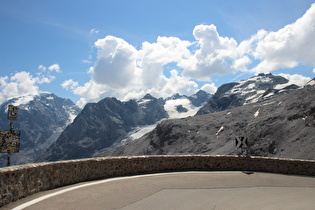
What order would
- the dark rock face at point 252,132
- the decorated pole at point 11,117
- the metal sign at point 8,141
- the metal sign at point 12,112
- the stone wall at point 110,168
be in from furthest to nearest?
the dark rock face at point 252,132 < the metal sign at point 12,112 < the decorated pole at point 11,117 < the metal sign at point 8,141 < the stone wall at point 110,168

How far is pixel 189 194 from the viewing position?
34.4ft

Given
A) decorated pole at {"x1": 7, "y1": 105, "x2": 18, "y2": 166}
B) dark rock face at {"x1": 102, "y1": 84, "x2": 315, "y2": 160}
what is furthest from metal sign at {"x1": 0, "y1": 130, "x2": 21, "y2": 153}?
dark rock face at {"x1": 102, "y1": 84, "x2": 315, "y2": 160}

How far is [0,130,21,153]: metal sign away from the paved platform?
2.85 m

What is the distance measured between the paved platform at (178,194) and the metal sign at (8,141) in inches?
112

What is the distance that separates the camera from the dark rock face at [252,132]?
58219mm

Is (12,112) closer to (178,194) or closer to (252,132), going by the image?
(178,194)

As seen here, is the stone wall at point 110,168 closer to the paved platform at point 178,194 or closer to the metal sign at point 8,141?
the paved platform at point 178,194

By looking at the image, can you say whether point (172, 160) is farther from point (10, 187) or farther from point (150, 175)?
point (10, 187)

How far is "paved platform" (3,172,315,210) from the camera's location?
880cm

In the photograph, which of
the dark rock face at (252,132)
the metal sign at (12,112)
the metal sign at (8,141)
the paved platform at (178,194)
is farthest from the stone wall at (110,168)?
the dark rock face at (252,132)

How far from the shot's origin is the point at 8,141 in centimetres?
1150

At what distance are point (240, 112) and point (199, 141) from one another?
24.3m

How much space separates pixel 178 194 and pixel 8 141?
24.0ft

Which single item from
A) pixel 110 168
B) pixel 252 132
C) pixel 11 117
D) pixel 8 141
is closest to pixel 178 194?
pixel 110 168
